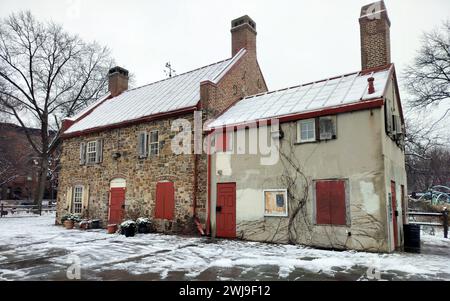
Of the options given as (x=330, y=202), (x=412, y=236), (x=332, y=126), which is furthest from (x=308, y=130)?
(x=412, y=236)

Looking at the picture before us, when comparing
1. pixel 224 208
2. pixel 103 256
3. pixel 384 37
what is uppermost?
pixel 384 37

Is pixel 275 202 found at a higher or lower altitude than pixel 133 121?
lower

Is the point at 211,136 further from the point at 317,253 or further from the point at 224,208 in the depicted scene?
the point at 317,253

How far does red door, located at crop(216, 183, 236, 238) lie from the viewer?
1301 cm

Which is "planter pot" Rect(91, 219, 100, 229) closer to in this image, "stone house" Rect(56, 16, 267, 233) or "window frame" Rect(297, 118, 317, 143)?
"stone house" Rect(56, 16, 267, 233)

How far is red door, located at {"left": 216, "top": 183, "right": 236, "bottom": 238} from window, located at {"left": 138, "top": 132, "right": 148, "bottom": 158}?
4.75 m

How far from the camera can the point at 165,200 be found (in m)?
14.9

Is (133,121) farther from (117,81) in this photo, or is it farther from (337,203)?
(337,203)

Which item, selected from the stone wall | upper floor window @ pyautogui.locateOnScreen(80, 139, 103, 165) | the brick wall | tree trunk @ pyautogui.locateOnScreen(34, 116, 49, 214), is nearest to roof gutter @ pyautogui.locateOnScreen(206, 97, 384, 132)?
the brick wall

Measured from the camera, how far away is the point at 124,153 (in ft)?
56.6

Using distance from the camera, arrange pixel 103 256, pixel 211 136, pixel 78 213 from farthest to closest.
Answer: pixel 78 213, pixel 211 136, pixel 103 256

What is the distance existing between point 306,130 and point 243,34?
938cm
